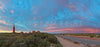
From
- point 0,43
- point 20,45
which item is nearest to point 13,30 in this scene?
point 0,43

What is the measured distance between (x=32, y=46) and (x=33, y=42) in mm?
497

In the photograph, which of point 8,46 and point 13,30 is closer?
point 8,46

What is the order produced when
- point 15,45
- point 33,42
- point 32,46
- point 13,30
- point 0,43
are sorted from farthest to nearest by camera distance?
point 13,30 → point 33,42 → point 32,46 → point 0,43 → point 15,45

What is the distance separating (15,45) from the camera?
546 cm

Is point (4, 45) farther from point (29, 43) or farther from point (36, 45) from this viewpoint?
point (36, 45)

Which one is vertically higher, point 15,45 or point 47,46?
point 15,45

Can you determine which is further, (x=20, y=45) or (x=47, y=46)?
(x=47, y=46)

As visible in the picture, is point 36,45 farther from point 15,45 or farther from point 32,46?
point 15,45

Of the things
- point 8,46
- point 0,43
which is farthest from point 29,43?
point 0,43

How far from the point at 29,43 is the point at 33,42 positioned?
39cm

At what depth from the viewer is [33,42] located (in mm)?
6750

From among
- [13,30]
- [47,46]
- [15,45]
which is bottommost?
[47,46]

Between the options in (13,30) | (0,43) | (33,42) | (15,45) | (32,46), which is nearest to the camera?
(15,45)

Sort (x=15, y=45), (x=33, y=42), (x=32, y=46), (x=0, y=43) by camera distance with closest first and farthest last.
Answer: (x=15, y=45), (x=0, y=43), (x=32, y=46), (x=33, y=42)
